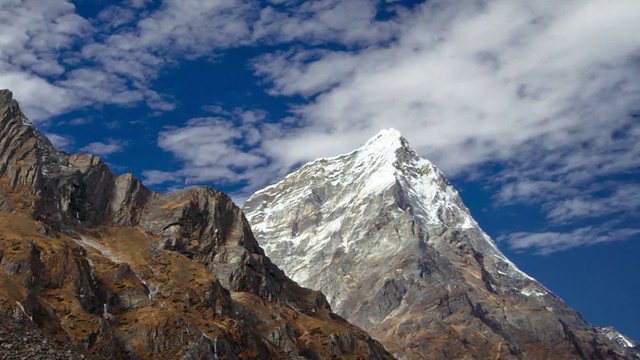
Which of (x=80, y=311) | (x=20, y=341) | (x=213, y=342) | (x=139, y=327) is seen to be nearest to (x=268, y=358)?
(x=213, y=342)

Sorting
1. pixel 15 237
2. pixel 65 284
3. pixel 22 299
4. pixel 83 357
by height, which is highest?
pixel 15 237

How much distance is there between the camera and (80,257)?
626 feet

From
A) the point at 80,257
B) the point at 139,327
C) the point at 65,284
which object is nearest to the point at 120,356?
the point at 139,327

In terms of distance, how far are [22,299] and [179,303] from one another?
52373 mm

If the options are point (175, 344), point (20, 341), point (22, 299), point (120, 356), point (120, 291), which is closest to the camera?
point (20, 341)

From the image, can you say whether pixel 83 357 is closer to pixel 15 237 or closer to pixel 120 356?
pixel 120 356

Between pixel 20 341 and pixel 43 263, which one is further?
pixel 43 263

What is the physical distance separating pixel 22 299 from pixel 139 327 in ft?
108

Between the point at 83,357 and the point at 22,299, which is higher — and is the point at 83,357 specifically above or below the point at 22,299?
below

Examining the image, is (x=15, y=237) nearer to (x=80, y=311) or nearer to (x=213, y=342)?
(x=80, y=311)

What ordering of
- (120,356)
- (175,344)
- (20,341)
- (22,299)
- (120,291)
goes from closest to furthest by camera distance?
(20,341), (22,299), (120,356), (175,344), (120,291)

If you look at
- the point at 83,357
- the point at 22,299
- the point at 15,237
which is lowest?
the point at 83,357

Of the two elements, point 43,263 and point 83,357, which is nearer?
point 83,357

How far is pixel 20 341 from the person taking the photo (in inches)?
4852
